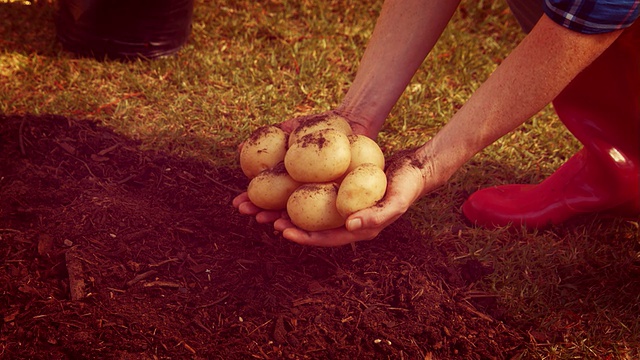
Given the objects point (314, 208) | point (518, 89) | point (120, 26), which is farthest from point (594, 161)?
point (120, 26)

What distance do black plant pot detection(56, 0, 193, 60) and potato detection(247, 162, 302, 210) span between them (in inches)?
74.5

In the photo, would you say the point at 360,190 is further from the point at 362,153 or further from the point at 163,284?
the point at 163,284

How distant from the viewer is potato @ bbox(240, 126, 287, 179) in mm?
2354

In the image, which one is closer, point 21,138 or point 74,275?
point 74,275

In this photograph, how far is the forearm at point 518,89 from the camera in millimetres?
1954

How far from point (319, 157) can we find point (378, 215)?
287 millimetres

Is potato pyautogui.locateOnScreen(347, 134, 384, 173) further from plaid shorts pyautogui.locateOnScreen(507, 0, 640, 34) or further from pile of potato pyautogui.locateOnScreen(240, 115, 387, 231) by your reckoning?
plaid shorts pyautogui.locateOnScreen(507, 0, 640, 34)

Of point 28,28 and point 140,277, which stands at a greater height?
point 140,277

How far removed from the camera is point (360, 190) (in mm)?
2064

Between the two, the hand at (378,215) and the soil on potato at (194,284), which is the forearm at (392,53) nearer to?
the hand at (378,215)

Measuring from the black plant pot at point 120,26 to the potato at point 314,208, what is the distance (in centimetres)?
206

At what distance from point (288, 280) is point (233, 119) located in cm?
133

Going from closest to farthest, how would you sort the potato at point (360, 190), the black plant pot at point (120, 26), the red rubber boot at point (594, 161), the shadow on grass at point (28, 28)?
the potato at point (360, 190) → the red rubber boot at point (594, 161) → the black plant pot at point (120, 26) → the shadow on grass at point (28, 28)

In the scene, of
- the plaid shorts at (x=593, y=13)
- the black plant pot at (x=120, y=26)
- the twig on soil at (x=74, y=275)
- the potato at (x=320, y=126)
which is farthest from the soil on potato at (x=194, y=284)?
the black plant pot at (x=120, y=26)
